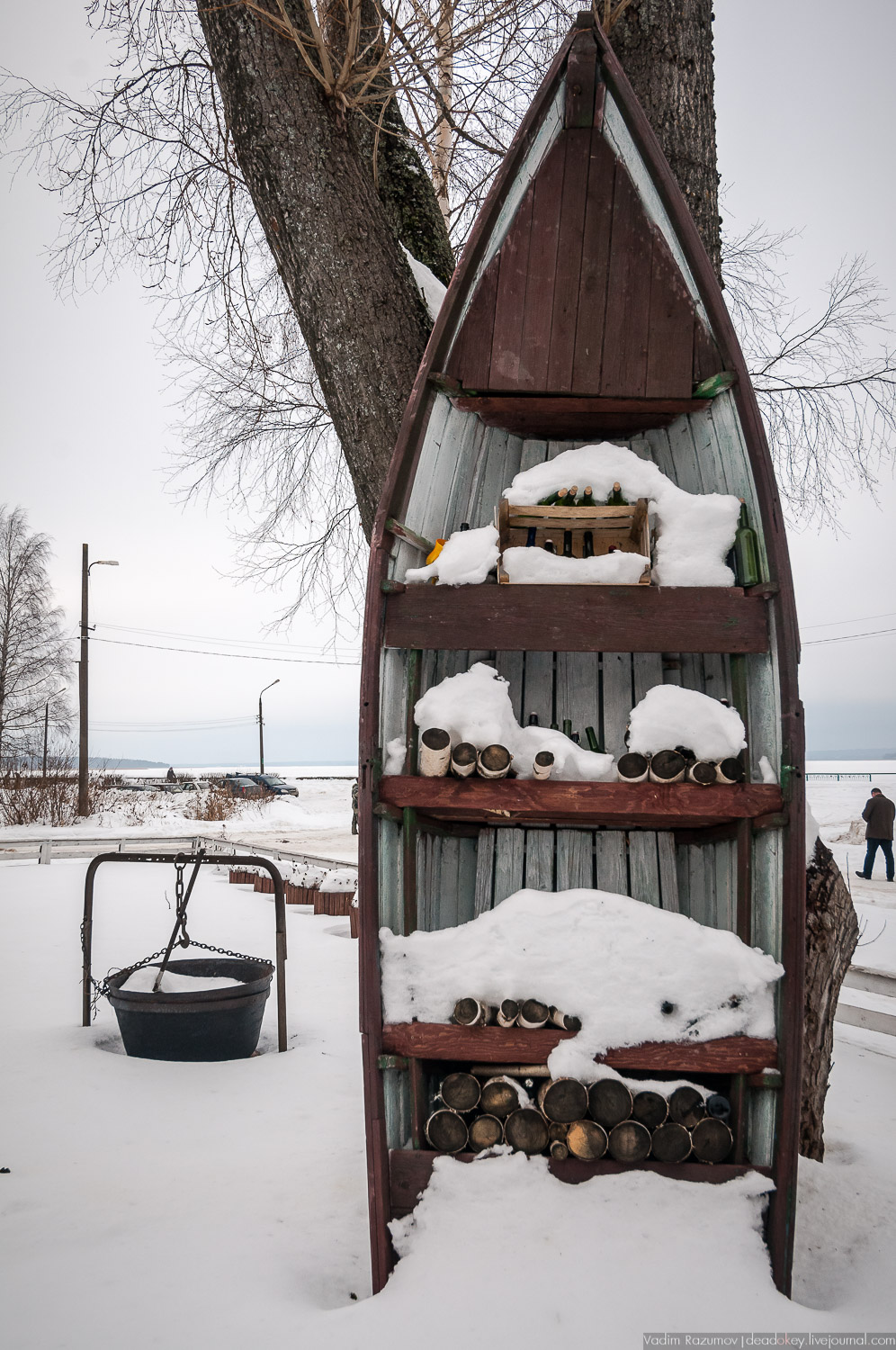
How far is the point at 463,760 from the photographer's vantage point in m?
2.33

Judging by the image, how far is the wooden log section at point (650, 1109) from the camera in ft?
7.36

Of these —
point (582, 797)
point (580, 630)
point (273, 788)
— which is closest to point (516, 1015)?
point (582, 797)

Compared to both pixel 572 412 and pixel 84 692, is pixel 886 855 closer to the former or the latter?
pixel 572 412

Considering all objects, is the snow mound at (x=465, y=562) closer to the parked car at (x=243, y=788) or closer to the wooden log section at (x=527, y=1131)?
the wooden log section at (x=527, y=1131)

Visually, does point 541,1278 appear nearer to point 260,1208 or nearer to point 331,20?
point 260,1208

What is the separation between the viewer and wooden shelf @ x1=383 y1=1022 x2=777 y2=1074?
2.18 meters

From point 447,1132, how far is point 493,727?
1.16 meters

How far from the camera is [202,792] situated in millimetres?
23484

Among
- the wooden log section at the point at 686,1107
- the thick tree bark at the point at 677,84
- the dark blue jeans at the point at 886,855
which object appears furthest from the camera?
the dark blue jeans at the point at 886,855

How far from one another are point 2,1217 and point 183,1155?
24.0 inches

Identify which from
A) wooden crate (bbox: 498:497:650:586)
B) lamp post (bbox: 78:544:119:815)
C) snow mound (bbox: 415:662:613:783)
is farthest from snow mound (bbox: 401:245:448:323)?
lamp post (bbox: 78:544:119:815)

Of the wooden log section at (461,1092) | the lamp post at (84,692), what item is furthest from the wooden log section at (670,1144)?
the lamp post at (84,692)

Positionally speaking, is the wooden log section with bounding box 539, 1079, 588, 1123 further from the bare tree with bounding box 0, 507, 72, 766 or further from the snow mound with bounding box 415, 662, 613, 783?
the bare tree with bounding box 0, 507, 72, 766

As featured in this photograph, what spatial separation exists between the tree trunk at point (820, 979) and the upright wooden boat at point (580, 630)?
570 mm
